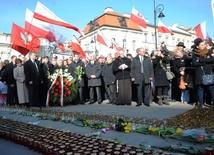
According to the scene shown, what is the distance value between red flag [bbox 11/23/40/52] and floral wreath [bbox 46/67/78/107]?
5.09 ft

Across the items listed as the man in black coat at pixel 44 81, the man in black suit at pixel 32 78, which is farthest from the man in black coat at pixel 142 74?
the man in black suit at pixel 32 78

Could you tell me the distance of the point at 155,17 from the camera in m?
17.2

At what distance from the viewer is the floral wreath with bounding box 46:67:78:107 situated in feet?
29.1

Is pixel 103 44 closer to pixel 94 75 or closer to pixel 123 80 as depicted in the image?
pixel 94 75

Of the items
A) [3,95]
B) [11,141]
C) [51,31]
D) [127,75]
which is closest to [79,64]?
[51,31]

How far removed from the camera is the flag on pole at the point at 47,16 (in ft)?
29.3

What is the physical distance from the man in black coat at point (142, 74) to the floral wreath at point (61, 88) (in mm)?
2511

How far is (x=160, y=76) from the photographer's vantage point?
8.22 meters

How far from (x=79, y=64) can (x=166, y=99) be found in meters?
3.87

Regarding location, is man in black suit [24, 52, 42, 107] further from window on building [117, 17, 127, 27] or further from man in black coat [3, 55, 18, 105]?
window on building [117, 17, 127, 27]

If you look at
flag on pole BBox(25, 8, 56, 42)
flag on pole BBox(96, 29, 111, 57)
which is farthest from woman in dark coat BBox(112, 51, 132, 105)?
flag on pole BBox(96, 29, 111, 57)

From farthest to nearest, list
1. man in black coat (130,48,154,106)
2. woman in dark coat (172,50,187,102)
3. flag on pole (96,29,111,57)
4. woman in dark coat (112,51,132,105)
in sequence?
flag on pole (96,29,111,57) → woman in dark coat (112,51,132,105) → woman in dark coat (172,50,187,102) → man in black coat (130,48,154,106)

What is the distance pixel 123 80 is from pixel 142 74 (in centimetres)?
82

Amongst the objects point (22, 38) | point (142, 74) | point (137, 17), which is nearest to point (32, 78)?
point (22, 38)
